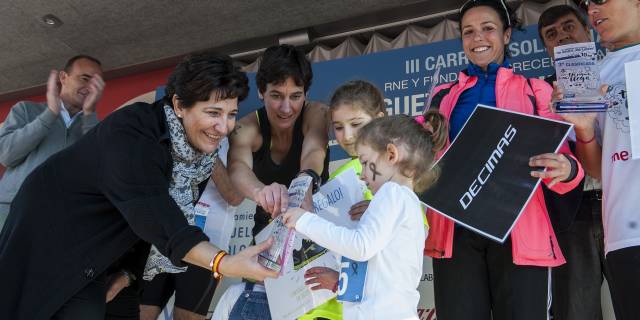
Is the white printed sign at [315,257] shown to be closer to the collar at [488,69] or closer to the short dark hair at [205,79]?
the short dark hair at [205,79]

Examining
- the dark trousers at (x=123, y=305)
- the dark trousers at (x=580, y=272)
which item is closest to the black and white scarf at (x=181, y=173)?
the dark trousers at (x=123, y=305)

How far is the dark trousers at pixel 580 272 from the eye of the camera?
229cm

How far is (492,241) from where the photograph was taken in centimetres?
194

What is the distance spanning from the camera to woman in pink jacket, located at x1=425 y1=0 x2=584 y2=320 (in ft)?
6.00

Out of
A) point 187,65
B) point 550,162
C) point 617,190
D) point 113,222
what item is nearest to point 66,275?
point 113,222

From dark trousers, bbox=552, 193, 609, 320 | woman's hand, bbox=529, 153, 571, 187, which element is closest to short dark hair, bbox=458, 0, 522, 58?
woman's hand, bbox=529, 153, 571, 187

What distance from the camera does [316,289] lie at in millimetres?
1855

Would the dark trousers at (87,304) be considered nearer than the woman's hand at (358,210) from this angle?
Yes

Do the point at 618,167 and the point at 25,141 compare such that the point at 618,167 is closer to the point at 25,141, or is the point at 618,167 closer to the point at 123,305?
the point at 123,305

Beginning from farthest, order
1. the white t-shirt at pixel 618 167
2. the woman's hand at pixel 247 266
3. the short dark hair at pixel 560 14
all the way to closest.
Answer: the short dark hair at pixel 560 14 < the white t-shirt at pixel 618 167 < the woman's hand at pixel 247 266

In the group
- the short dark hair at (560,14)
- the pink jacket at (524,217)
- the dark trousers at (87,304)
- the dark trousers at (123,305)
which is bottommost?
the dark trousers at (123,305)

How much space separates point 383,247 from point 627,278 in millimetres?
675

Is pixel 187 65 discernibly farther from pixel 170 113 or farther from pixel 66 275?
pixel 66 275

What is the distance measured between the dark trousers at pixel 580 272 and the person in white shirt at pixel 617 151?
1.43 ft
